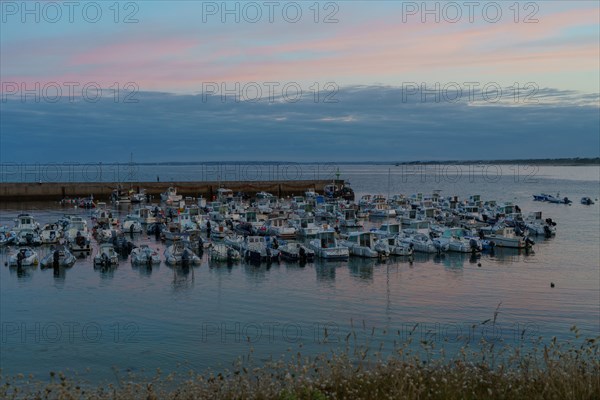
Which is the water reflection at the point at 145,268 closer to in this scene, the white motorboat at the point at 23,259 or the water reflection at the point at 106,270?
the water reflection at the point at 106,270

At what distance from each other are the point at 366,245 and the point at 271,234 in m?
12.3

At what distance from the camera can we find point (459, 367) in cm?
975

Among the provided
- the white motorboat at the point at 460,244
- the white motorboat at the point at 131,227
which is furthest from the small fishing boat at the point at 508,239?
the white motorboat at the point at 131,227

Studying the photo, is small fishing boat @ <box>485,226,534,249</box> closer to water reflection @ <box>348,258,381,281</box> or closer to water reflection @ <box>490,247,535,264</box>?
water reflection @ <box>490,247,535,264</box>

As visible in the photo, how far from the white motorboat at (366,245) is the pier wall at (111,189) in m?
52.5

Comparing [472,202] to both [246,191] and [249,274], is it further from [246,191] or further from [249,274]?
[249,274]

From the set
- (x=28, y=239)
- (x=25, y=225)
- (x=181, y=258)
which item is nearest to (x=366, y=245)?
(x=181, y=258)

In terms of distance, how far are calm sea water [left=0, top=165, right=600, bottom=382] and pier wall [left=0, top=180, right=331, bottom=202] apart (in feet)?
156

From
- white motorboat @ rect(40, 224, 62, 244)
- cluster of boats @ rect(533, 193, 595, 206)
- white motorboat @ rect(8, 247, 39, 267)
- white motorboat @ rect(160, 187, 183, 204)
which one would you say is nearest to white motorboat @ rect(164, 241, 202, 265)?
white motorboat @ rect(8, 247, 39, 267)

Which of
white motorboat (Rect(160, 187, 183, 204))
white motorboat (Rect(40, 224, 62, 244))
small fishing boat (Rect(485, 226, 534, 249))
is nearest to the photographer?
small fishing boat (Rect(485, 226, 534, 249))

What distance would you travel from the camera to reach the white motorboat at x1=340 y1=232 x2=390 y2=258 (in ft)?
127

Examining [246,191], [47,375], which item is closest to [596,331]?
[47,375]

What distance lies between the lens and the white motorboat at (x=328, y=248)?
38.1 meters

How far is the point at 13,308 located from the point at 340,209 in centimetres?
4184
